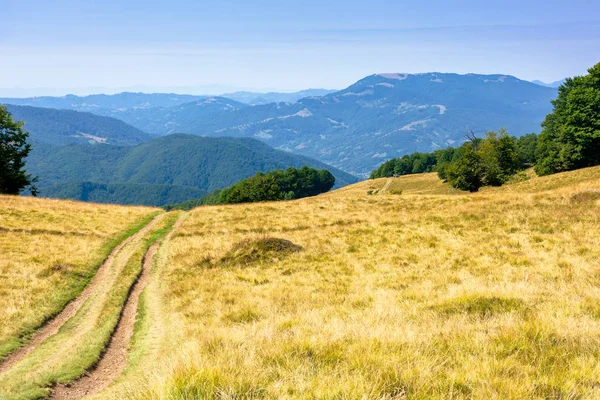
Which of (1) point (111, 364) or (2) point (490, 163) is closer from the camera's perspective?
(1) point (111, 364)

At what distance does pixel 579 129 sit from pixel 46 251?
244ft

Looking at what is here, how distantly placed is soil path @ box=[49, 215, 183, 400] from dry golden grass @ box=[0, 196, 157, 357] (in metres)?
2.86

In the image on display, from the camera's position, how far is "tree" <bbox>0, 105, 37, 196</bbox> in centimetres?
4744

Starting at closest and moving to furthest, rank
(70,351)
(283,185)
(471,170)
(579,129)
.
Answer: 1. (70,351)
2. (579,129)
3. (471,170)
4. (283,185)

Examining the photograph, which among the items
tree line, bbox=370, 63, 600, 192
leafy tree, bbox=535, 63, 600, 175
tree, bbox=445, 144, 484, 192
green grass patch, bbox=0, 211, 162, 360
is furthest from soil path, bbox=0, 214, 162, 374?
leafy tree, bbox=535, 63, 600, 175

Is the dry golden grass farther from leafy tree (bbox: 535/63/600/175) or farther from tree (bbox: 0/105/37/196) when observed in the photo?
leafy tree (bbox: 535/63/600/175)

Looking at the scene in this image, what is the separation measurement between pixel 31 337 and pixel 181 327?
17.4 ft

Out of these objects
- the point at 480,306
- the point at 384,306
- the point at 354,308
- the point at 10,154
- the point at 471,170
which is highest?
the point at 471,170

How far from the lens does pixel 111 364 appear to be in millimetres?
9984

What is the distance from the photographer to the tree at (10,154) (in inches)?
1868

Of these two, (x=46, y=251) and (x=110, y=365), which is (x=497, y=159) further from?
(x=110, y=365)

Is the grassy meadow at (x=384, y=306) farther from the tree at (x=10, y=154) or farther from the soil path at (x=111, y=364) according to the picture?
the tree at (x=10, y=154)

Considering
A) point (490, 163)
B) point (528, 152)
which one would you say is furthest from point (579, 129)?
point (528, 152)

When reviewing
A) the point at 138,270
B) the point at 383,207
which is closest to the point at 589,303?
the point at 138,270
